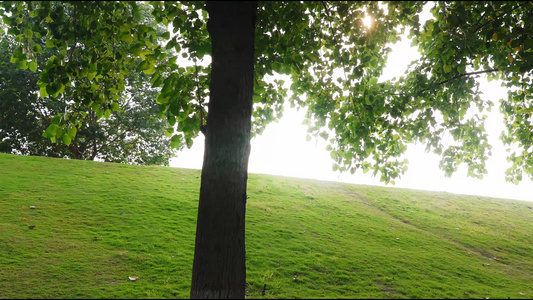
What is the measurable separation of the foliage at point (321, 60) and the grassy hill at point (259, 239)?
255cm

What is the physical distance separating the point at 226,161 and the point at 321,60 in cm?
435

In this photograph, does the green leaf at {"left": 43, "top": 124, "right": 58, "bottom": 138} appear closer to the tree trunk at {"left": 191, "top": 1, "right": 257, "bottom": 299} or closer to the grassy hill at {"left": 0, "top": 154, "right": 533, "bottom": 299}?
the grassy hill at {"left": 0, "top": 154, "right": 533, "bottom": 299}

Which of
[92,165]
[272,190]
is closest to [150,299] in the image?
[272,190]

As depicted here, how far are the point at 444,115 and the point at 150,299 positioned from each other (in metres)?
7.19

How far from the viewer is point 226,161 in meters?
4.04

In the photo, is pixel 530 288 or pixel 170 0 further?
pixel 530 288

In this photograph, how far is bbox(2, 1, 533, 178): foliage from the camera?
580cm

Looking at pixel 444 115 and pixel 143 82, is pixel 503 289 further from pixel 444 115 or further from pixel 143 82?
pixel 143 82

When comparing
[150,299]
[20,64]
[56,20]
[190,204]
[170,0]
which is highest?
[170,0]

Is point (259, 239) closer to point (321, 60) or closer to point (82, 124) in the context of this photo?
point (321, 60)

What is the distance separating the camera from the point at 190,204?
42.0 feet

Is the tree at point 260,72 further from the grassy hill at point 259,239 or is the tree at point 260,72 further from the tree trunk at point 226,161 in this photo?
the grassy hill at point 259,239

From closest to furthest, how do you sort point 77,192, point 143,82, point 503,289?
point 503,289
point 77,192
point 143,82

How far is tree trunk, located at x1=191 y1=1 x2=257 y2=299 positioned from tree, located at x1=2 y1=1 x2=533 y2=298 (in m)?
0.01
